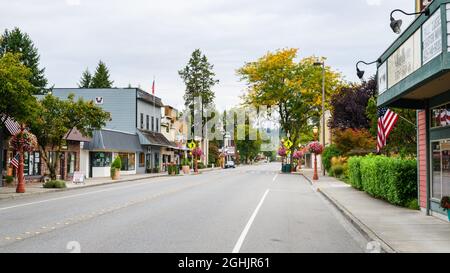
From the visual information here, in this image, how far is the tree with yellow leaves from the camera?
59.2 m

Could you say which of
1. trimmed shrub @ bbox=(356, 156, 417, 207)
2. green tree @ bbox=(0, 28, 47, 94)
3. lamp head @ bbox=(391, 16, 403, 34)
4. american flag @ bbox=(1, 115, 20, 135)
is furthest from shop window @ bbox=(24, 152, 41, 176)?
green tree @ bbox=(0, 28, 47, 94)

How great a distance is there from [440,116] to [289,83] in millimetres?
44731

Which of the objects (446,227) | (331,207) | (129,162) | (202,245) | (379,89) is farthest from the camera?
(129,162)

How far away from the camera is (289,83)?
59.2 metres

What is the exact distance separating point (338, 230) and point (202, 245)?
14.0 feet

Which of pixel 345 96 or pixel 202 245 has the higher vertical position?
pixel 345 96

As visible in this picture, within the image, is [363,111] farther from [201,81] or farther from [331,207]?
[201,81]

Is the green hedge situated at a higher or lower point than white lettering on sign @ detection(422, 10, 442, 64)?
lower

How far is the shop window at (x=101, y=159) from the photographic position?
150 ft

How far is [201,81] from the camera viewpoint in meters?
85.2

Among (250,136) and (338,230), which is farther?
(250,136)

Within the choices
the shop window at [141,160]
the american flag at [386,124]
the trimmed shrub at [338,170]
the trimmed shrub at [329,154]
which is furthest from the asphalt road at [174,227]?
the shop window at [141,160]

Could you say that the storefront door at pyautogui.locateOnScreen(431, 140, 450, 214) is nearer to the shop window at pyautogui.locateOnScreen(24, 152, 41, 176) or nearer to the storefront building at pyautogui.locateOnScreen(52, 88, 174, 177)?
the shop window at pyautogui.locateOnScreen(24, 152, 41, 176)
